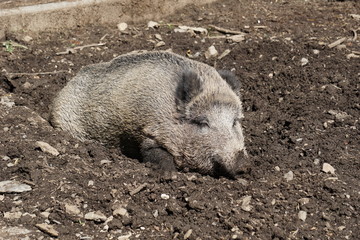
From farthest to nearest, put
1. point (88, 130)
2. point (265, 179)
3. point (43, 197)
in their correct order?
point (88, 130) → point (265, 179) → point (43, 197)

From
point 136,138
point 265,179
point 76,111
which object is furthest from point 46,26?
point 265,179

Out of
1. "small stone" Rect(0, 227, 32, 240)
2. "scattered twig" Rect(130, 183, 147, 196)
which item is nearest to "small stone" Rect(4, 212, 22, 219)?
"small stone" Rect(0, 227, 32, 240)

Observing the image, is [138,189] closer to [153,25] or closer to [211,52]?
[211,52]

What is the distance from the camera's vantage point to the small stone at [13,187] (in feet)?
16.7

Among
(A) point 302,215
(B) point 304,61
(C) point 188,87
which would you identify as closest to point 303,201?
(A) point 302,215

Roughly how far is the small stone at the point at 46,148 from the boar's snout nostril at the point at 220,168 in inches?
63.8

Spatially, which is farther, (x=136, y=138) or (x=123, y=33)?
(x=123, y=33)

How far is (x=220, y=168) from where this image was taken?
19.1 feet

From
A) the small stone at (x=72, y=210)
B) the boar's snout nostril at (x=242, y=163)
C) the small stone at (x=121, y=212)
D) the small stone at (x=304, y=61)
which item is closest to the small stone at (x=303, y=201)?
the boar's snout nostril at (x=242, y=163)

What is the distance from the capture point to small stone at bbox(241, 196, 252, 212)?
16.7 ft

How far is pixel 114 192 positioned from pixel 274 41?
397cm

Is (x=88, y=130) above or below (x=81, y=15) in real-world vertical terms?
below

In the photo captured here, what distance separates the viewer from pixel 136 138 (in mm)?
6102

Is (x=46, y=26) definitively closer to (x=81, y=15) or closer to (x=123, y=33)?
(x=81, y=15)
